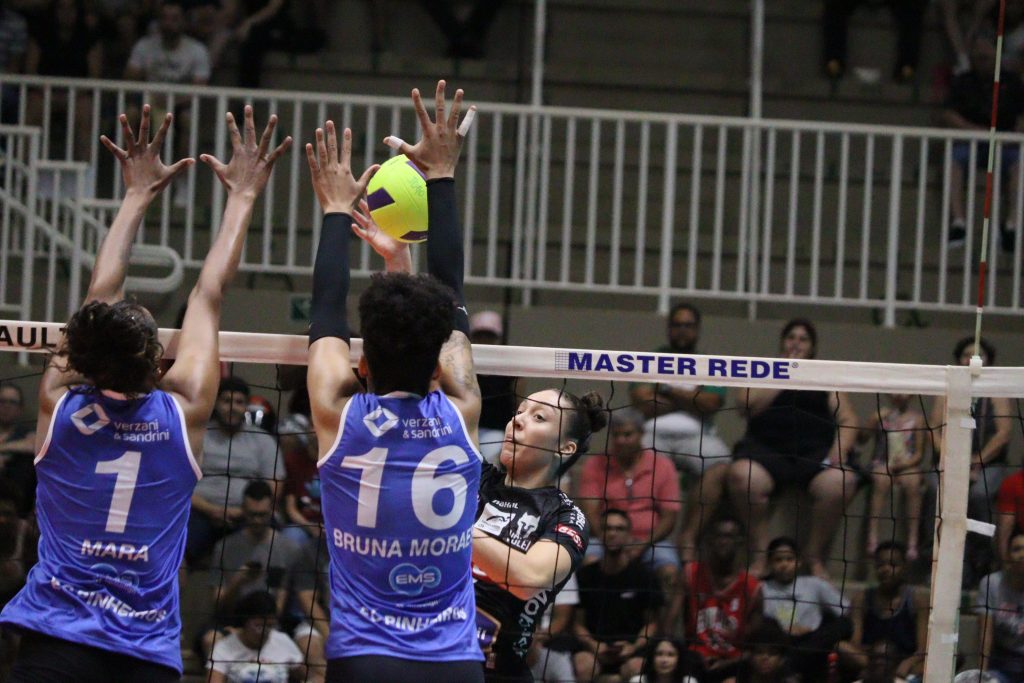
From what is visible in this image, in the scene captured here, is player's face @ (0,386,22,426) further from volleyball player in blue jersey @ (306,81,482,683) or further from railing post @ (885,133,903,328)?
railing post @ (885,133,903,328)

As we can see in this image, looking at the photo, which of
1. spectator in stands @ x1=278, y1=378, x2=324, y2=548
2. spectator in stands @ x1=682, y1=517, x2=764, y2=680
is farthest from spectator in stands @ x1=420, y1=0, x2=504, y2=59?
spectator in stands @ x1=682, y1=517, x2=764, y2=680

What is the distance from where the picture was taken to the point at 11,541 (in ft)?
21.2

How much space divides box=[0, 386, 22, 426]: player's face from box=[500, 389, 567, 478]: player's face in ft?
12.3

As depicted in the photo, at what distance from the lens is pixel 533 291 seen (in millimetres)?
10344

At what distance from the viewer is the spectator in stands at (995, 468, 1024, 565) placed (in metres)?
7.10

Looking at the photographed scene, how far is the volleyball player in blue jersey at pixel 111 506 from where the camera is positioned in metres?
3.39

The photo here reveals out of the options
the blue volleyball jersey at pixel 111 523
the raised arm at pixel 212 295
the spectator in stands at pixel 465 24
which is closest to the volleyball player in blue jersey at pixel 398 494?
the raised arm at pixel 212 295

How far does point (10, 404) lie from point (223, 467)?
1.22 meters

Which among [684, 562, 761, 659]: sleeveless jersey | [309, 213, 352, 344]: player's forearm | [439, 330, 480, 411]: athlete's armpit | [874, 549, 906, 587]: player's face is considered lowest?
[684, 562, 761, 659]: sleeveless jersey

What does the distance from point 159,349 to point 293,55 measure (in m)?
7.76

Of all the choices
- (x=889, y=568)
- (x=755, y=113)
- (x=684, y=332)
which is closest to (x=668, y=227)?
(x=684, y=332)

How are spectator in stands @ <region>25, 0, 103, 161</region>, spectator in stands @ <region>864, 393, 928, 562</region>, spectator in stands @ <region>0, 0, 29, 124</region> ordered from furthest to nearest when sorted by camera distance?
1. spectator in stands @ <region>0, 0, 29, 124</region>
2. spectator in stands @ <region>25, 0, 103, 161</region>
3. spectator in stands @ <region>864, 393, 928, 562</region>

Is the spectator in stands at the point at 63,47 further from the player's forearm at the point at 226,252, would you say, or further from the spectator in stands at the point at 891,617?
the player's forearm at the point at 226,252

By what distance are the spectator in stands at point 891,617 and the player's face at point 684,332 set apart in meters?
1.80
